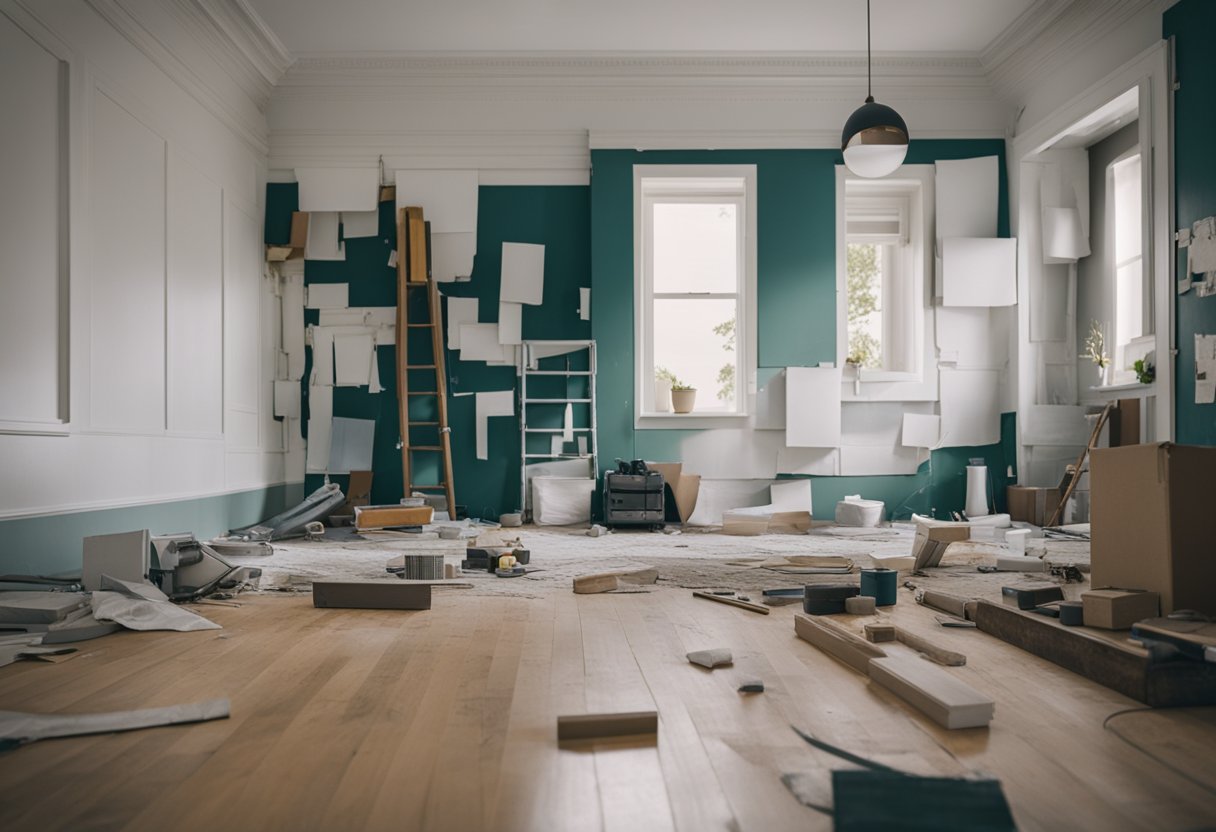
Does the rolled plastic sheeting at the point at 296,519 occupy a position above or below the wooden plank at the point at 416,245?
below

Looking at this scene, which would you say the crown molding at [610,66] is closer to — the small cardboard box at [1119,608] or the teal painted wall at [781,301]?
the teal painted wall at [781,301]

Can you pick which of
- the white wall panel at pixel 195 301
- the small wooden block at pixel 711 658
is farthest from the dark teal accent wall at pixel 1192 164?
the white wall panel at pixel 195 301

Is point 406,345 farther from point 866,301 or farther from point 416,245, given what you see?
point 866,301

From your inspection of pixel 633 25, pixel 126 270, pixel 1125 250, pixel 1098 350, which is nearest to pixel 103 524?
pixel 126 270

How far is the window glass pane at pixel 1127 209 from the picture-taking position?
6.16 m

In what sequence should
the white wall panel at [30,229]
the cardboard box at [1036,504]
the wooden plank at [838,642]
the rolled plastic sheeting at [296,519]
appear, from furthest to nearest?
the cardboard box at [1036,504] < the rolled plastic sheeting at [296,519] < the white wall panel at [30,229] < the wooden plank at [838,642]

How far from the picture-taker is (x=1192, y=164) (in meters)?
4.78

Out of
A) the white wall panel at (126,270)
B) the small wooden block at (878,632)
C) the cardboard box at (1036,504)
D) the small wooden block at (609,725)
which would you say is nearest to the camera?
the small wooden block at (609,725)

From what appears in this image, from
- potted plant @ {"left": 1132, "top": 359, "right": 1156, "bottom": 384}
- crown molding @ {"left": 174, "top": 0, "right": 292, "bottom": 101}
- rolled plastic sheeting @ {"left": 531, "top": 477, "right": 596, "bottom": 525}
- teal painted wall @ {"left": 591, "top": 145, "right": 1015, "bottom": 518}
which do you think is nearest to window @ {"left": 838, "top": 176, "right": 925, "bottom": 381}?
teal painted wall @ {"left": 591, "top": 145, "right": 1015, "bottom": 518}

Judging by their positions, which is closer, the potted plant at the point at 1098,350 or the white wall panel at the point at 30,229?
the white wall panel at the point at 30,229

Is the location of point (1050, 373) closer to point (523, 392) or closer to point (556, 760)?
point (523, 392)

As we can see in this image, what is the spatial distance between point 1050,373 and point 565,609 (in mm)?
5185

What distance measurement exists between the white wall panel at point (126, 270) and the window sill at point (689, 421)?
11.7 ft

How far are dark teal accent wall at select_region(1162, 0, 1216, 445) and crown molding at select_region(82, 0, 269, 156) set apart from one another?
591 centimetres
